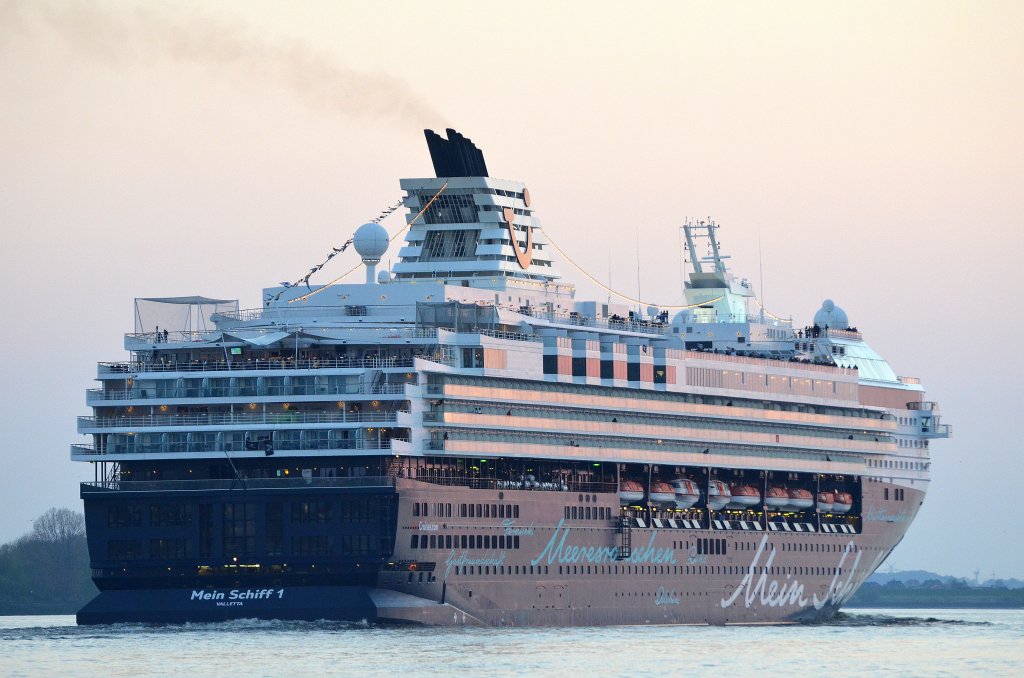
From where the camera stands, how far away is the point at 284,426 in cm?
11075

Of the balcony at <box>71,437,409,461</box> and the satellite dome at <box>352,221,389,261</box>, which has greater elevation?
the satellite dome at <box>352,221,389,261</box>

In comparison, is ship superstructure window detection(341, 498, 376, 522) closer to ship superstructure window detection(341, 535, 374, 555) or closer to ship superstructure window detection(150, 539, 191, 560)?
ship superstructure window detection(341, 535, 374, 555)

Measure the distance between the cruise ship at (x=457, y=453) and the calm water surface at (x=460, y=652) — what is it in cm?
258

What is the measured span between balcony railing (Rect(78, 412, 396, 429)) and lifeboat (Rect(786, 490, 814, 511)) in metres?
37.2

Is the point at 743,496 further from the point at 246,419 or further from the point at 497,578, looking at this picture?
the point at 246,419

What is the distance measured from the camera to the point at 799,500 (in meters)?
141

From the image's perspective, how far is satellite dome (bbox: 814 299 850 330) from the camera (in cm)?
15462

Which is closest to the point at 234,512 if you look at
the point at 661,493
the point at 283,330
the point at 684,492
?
the point at 283,330

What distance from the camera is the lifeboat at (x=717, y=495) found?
439ft

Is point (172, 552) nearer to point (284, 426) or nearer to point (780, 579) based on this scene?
point (284, 426)

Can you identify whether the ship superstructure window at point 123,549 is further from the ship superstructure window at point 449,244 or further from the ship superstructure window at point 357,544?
the ship superstructure window at point 449,244

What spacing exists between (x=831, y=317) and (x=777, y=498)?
1964 centimetres

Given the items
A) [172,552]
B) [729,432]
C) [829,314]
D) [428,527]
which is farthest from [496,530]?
[829,314]

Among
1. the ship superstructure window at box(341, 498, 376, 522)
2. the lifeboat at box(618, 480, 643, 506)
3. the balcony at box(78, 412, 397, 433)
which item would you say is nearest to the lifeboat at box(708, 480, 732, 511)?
the lifeboat at box(618, 480, 643, 506)
